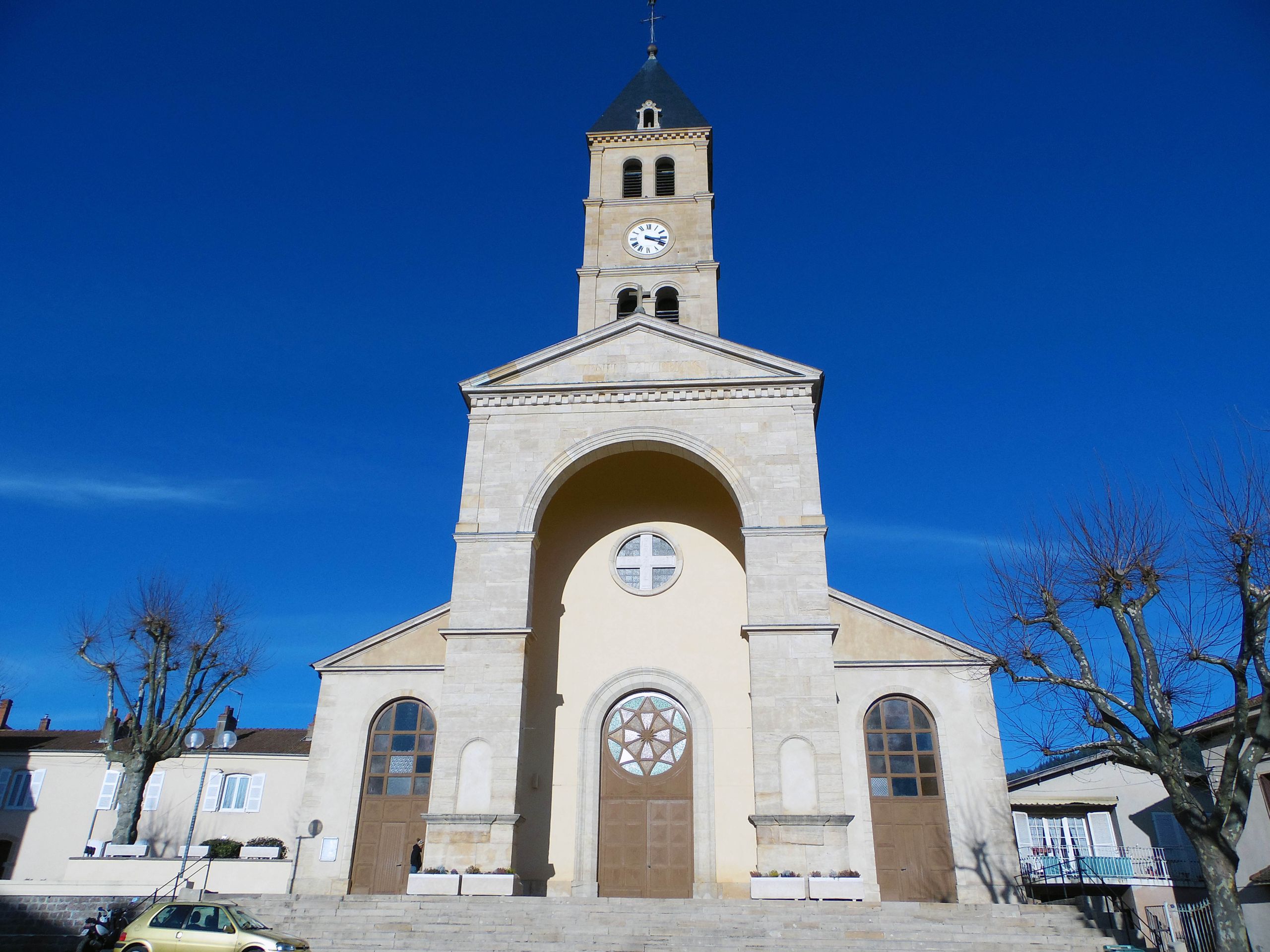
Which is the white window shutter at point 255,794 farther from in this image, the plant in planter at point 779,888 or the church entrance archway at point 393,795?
the plant in planter at point 779,888

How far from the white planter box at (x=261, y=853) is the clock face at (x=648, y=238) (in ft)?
57.4

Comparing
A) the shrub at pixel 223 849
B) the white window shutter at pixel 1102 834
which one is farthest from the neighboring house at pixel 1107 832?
the shrub at pixel 223 849

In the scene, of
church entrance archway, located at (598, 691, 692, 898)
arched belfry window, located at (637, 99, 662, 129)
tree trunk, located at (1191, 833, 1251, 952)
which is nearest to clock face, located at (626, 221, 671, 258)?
arched belfry window, located at (637, 99, 662, 129)

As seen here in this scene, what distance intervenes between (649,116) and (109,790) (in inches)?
1035

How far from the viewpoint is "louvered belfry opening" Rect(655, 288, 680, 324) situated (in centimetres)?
2570

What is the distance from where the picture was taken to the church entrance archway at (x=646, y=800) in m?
18.0

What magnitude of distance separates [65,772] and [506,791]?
62.4 feet

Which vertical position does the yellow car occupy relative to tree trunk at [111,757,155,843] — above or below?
below

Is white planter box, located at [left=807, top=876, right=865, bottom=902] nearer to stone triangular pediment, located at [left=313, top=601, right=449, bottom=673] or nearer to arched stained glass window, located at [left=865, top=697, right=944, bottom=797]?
arched stained glass window, located at [left=865, top=697, right=944, bottom=797]

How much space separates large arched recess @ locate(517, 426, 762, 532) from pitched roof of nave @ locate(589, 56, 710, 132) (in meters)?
13.2

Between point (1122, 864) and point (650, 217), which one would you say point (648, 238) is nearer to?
point (650, 217)

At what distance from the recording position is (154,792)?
27297 mm

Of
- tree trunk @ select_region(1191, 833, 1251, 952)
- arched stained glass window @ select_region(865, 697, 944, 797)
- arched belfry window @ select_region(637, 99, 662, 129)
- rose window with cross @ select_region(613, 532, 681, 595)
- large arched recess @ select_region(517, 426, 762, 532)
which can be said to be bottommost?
tree trunk @ select_region(1191, 833, 1251, 952)

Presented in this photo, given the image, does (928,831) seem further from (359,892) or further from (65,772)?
(65,772)
